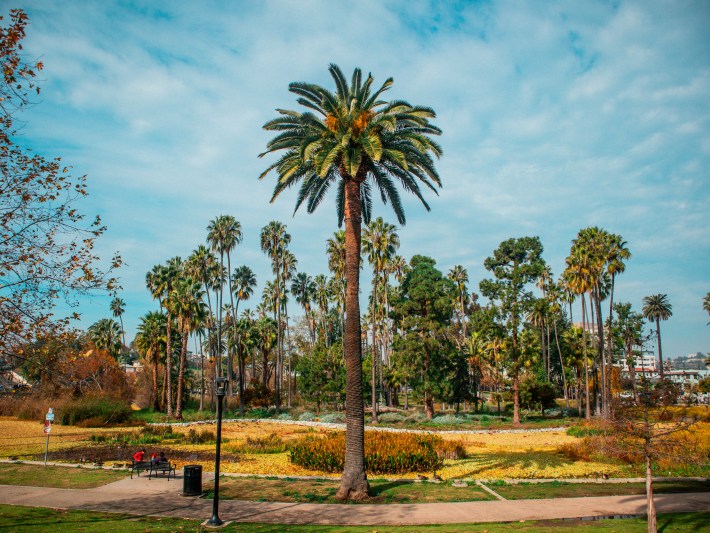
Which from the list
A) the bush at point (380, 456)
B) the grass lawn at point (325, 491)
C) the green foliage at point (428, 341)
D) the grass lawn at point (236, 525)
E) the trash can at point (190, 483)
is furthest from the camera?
the green foliage at point (428, 341)

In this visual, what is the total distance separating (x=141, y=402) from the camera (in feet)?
207

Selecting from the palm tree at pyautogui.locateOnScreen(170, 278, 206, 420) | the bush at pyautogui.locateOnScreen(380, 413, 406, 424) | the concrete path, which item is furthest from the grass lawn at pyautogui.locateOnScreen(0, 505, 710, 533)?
the palm tree at pyautogui.locateOnScreen(170, 278, 206, 420)

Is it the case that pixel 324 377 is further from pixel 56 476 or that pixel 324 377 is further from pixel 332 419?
pixel 56 476

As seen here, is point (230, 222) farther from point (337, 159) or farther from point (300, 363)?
point (337, 159)

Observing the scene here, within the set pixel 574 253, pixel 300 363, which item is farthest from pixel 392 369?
pixel 574 253

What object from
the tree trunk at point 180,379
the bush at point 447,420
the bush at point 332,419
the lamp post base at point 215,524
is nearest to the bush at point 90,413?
the tree trunk at point 180,379

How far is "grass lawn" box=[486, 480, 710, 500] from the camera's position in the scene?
16.0 metres

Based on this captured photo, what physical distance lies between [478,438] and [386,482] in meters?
19.6

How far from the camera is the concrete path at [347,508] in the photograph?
1310cm

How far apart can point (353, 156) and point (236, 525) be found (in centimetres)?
1234

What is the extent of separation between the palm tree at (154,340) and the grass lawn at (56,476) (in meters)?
40.8

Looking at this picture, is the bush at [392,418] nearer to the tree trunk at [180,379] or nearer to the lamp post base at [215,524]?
the tree trunk at [180,379]

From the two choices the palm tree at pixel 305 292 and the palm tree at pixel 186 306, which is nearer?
the palm tree at pixel 186 306

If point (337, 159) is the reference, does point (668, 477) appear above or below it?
below
